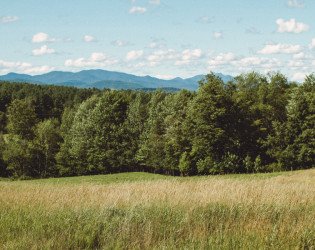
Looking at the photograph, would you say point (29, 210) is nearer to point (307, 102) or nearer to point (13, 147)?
point (307, 102)

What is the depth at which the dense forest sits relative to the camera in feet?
146

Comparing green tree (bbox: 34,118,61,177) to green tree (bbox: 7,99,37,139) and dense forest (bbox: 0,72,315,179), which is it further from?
green tree (bbox: 7,99,37,139)

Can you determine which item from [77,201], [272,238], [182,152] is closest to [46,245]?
[77,201]

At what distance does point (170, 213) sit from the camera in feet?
22.3

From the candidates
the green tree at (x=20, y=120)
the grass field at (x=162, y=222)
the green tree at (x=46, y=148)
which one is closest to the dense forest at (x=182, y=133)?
the green tree at (x=20, y=120)

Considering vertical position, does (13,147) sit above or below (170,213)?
below

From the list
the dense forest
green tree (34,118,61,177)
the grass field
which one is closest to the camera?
the grass field

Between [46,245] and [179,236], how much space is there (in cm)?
252

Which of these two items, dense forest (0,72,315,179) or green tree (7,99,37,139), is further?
green tree (7,99,37,139)

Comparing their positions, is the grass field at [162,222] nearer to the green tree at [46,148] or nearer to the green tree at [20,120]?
the green tree at [46,148]

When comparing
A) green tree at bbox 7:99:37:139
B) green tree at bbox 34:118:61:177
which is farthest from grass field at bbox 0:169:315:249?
green tree at bbox 7:99:37:139

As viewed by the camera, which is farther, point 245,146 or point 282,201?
point 245,146

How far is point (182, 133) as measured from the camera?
4912 cm

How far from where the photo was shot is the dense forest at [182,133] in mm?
44469
